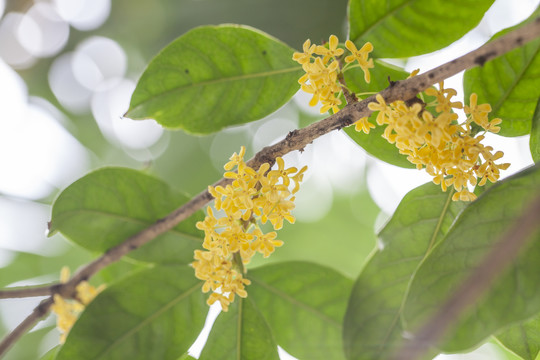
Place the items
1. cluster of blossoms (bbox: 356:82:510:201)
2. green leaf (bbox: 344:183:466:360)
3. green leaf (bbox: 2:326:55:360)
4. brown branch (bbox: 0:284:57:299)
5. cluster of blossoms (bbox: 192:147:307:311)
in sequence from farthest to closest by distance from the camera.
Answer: green leaf (bbox: 2:326:55:360), brown branch (bbox: 0:284:57:299), green leaf (bbox: 344:183:466:360), cluster of blossoms (bbox: 192:147:307:311), cluster of blossoms (bbox: 356:82:510:201)

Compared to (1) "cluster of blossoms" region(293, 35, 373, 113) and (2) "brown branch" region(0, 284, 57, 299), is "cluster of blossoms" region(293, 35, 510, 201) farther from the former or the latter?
(2) "brown branch" region(0, 284, 57, 299)

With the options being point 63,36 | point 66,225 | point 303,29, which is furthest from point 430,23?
point 63,36

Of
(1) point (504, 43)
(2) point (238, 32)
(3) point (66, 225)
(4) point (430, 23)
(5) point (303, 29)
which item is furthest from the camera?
(5) point (303, 29)

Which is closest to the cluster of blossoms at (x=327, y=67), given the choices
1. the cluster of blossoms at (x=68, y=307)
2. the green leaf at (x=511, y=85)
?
the green leaf at (x=511, y=85)

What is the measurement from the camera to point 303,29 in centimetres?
257

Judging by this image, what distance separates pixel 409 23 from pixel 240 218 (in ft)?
1.86

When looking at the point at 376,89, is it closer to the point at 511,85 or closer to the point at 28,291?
the point at 511,85

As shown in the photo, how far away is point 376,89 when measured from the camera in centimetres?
119

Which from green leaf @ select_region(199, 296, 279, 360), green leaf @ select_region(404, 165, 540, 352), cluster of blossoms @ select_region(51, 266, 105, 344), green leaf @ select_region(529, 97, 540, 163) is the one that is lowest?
green leaf @ select_region(404, 165, 540, 352)

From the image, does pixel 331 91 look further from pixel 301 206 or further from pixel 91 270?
pixel 301 206

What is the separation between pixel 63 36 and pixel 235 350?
7.73ft

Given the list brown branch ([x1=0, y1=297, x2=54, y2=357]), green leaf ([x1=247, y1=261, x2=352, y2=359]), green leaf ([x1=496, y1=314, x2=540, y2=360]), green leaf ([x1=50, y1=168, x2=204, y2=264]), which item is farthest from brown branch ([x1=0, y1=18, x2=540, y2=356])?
green leaf ([x1=496, y1=314, x2=540, y2=360])

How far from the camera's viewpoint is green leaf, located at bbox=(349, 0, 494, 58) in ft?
3.57

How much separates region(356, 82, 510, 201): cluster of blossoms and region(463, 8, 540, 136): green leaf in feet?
0.33
